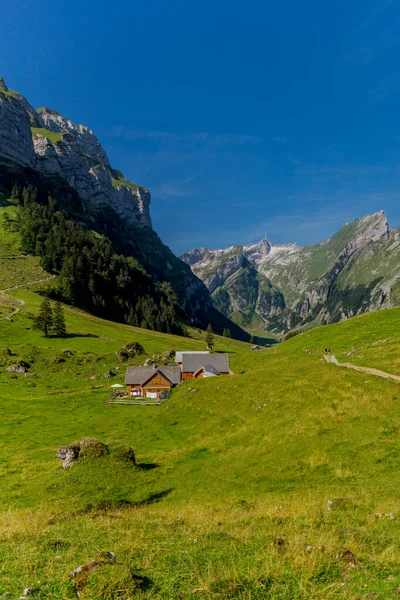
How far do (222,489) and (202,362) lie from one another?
215 feet

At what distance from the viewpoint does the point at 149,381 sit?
256 feet

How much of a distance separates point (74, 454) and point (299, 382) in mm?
25941

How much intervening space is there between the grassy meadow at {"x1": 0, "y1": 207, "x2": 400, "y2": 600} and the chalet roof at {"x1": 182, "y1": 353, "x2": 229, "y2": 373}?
28203mm

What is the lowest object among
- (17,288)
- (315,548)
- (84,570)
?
(315,548)

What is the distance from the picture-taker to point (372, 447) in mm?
24234

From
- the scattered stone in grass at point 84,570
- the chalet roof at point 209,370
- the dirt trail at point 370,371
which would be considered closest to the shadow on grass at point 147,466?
the scattered stone in grass at point 84,570

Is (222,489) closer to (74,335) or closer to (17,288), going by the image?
(74,335)

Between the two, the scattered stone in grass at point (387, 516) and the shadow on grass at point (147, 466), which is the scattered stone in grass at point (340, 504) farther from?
the shadow on grass at point (147, 466)

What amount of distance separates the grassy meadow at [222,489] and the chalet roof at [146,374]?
52.4 ft

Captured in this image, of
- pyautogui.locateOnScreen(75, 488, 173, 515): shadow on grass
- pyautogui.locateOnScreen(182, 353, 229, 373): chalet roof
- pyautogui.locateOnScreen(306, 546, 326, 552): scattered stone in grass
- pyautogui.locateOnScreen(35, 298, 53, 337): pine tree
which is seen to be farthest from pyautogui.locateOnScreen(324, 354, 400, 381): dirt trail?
pyautogui.locateOnScreen(35, 298, 53, 337): pine tree

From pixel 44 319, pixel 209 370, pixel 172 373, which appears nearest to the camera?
pixel 172 373

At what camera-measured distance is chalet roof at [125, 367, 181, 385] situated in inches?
3004

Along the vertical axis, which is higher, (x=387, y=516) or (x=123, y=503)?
(x=387, y=516)

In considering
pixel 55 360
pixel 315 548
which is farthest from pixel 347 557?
pixel 55 360
